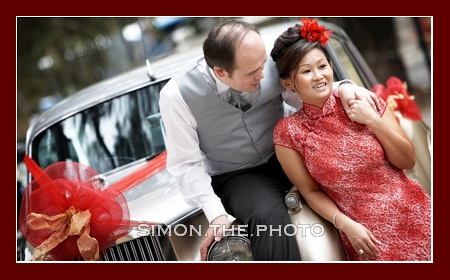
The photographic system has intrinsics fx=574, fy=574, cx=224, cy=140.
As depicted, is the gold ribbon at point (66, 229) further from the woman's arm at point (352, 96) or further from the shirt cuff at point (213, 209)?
the woman's arm at point (352, 96)

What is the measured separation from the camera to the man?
2.68 meters

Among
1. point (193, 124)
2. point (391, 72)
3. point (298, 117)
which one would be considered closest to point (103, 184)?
point (193, 124)

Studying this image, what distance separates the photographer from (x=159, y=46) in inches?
678

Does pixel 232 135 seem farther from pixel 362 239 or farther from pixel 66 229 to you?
pixel 66 229

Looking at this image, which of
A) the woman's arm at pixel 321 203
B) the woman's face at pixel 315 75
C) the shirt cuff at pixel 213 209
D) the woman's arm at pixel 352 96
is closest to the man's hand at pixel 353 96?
the woman's arm at pixel 352 96

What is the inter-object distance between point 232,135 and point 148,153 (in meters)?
0.87

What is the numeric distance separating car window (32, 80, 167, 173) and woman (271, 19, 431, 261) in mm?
1261

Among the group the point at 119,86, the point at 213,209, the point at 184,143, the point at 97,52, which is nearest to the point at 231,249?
the point at 213,209

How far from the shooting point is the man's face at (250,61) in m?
2.67

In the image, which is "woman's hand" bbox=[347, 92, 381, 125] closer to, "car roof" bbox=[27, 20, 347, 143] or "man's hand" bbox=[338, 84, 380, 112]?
"man's hand" bbox=[338, 84, 380, 112]

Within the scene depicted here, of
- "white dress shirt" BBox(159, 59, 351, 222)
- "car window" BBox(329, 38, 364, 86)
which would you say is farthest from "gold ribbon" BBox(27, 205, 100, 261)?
"car window" BBox(329, 38, 364, 86)

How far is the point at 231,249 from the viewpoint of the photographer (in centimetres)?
269

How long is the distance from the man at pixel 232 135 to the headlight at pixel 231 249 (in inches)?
1.5

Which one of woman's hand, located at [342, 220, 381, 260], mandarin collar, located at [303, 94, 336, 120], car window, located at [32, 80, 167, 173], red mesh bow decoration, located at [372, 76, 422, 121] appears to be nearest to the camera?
woman's hand, located at [342, 220, 381, 260]
